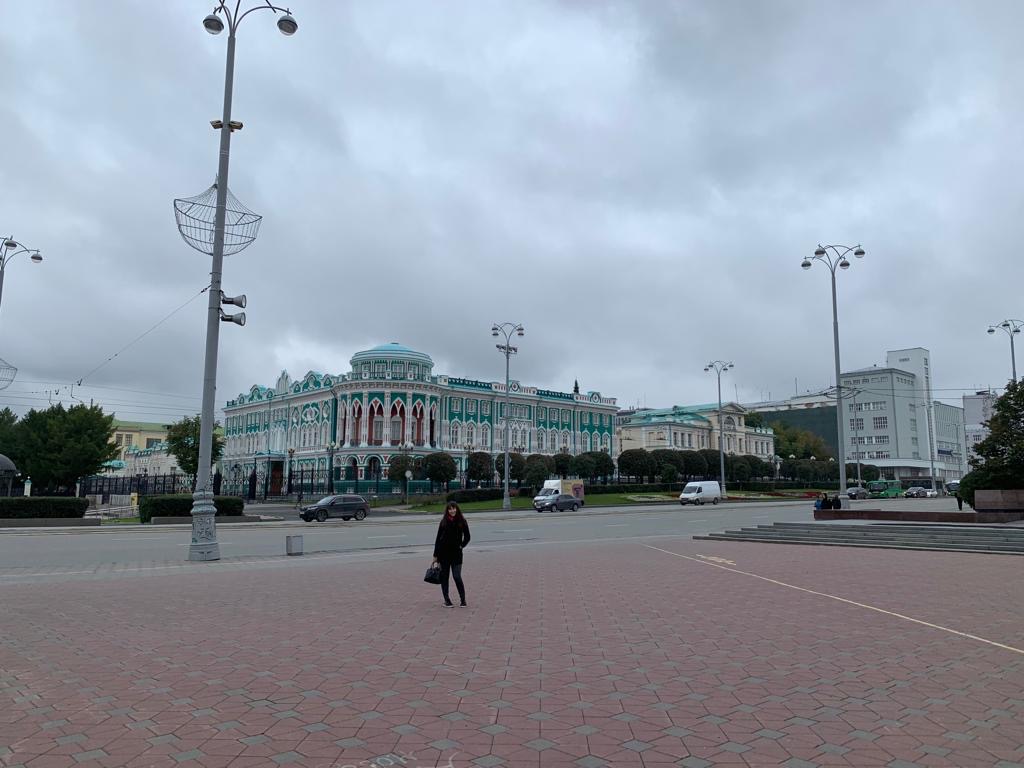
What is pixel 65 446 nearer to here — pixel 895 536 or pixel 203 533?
pixel 203 533

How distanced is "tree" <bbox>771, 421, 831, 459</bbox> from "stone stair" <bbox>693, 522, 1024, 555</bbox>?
107551 mm

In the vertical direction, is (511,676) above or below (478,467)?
below

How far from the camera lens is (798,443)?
135 meters

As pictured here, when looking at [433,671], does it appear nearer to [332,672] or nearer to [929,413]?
[332,672]

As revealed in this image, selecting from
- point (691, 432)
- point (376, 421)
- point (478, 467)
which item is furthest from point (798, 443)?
point (376, 421)

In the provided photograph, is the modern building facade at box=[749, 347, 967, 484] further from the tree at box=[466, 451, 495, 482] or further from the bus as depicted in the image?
the tree at box=[466, 451, 495, 482]

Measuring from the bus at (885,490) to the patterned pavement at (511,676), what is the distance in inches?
2861

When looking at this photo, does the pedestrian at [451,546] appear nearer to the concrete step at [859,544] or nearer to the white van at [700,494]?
the concrete step at [859,544]

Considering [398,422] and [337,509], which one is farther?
[398,422]

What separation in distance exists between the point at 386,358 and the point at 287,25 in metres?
59.9

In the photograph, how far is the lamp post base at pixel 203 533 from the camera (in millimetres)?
16656

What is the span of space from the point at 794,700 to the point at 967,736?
47.4 inches

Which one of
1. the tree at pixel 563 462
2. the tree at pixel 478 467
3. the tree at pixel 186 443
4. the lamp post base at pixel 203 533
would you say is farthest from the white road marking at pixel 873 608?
the tree at pixel 186 443

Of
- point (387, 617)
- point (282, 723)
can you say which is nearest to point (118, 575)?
point (387, 617)
